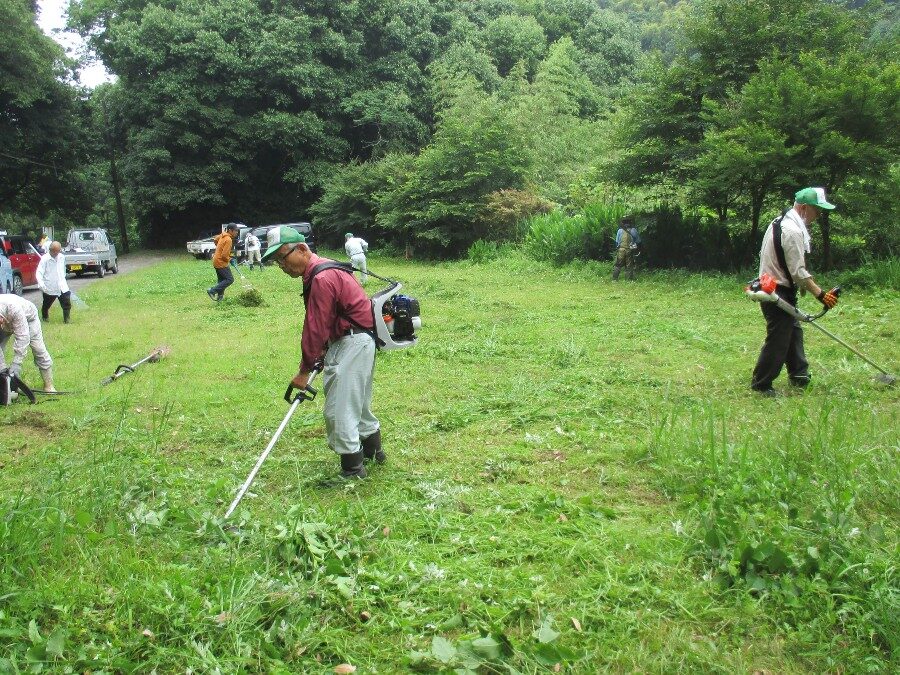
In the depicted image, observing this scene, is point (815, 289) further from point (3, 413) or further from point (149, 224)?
point (149, 224)

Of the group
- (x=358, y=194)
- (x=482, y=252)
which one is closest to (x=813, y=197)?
(x=482, y=252)

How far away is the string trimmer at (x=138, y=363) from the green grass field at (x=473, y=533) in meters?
0.46

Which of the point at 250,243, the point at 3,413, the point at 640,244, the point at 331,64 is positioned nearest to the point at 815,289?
the point at 3,413

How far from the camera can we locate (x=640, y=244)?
1694cm

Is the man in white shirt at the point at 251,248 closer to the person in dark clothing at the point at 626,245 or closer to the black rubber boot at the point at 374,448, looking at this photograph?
the person in dark clothing at the point at 626,245

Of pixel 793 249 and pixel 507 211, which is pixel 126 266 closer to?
pixel 507 211

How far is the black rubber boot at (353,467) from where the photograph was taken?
4.82 metres

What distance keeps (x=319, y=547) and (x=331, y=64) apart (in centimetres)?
3362

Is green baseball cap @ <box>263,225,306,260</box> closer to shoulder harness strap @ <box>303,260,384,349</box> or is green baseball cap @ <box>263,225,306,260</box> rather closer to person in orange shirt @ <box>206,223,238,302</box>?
shoulder harness strap @ <box>303,260,384,349</box>

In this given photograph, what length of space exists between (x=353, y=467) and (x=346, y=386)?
61cm

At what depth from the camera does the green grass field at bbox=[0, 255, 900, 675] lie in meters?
2.89

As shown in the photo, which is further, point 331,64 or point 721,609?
point 331,64

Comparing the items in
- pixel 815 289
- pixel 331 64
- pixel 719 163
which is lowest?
pixel 815 289

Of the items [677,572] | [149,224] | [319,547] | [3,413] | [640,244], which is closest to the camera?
[677,572]
